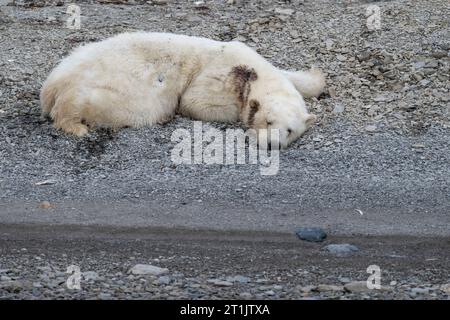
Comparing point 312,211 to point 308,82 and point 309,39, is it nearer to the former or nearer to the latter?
point 308,82

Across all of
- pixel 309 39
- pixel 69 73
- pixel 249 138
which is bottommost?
pixel 249 138

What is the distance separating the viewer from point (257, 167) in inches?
319

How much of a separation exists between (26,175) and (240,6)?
483cm

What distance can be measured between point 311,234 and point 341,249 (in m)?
0.31

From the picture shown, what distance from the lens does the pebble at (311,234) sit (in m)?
6.68

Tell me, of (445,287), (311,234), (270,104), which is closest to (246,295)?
(311,234)

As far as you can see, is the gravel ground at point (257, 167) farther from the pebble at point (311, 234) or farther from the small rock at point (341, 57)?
the pebble at point (311, 234)

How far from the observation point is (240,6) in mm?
11883

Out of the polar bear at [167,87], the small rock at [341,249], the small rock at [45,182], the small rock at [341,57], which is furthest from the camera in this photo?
the small rock at [341,57]

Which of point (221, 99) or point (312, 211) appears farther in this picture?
point (221, 99)

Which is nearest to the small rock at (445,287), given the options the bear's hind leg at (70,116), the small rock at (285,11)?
the bear's hind leg at (70,116)

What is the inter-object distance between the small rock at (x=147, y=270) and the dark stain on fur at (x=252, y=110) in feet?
10.5

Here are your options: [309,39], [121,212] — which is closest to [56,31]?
[309,39]

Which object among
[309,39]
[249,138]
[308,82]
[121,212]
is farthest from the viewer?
[309,39]
